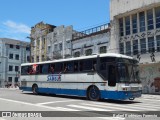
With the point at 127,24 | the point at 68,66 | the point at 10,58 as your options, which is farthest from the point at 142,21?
the point at 10,58

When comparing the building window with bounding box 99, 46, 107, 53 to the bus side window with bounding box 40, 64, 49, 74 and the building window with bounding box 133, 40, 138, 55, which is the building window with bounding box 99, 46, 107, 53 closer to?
the building window with bounding box 133, 40, 138, 55

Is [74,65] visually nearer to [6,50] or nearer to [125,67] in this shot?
[125,67]

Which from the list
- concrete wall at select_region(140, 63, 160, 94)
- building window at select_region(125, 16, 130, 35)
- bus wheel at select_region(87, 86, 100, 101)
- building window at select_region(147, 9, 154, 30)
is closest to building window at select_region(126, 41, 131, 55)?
building window at select_region(125, 16, 130, 35)

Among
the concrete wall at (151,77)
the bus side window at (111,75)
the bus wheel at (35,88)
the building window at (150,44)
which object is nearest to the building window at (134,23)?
the building window at (150,44)

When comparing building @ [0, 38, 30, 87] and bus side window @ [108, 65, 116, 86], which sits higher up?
building @ [0, 38, 30, 87]

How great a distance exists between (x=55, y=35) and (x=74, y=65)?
24388mm

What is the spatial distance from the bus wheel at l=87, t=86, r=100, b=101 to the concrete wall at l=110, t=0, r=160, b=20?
14191 mm

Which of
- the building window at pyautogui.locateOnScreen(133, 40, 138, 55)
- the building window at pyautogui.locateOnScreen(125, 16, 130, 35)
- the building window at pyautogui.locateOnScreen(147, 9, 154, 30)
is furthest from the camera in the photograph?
the building window at pyautogui.locateOnScreen(125, 16, 130, 35)

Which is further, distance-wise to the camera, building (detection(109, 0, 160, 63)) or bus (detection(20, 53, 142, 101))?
building (detection(109, 0, 160, 63))

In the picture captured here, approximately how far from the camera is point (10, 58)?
72.9 metres

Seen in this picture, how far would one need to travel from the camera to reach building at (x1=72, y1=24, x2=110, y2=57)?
34.3 meters

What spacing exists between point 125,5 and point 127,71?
52.5 ft

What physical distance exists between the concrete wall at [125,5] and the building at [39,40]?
17011mm

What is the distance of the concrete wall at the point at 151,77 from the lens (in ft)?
95.4
